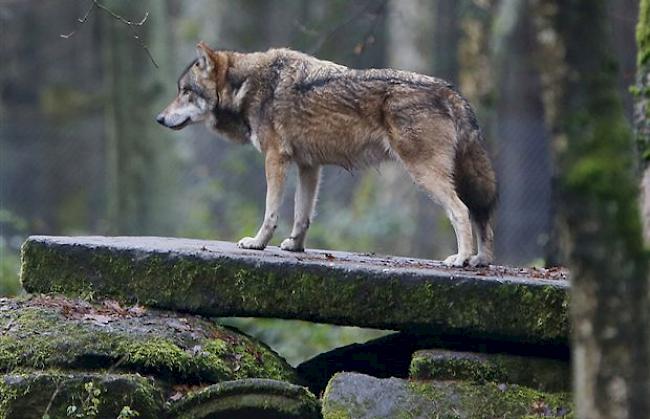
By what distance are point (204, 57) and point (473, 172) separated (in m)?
2.04

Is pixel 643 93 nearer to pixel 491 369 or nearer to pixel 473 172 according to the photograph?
pixel 473 172

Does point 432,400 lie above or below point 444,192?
below

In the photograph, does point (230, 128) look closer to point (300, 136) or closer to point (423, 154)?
point (300, 136)

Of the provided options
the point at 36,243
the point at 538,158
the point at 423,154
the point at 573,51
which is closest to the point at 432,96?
the point at 423,154

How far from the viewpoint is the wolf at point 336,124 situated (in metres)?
7.02

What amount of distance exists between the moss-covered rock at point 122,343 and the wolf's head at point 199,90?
165 centimetres

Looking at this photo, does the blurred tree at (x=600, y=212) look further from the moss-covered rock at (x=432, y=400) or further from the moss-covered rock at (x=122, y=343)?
the moss-covered rock at (x=122, y=343)

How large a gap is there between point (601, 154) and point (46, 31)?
2362 centimetres

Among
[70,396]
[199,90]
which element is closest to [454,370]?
[70,396]

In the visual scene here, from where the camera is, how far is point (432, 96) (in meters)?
7.10

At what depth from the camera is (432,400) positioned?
20.1 ft

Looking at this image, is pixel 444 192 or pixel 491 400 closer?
pixel 491 400

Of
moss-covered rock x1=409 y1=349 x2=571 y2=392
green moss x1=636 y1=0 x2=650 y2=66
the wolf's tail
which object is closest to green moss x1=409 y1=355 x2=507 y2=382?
moss-covered rock x1=409 y1=349 x2=571 y2=392

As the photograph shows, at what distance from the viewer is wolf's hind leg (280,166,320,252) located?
7.86 metres
